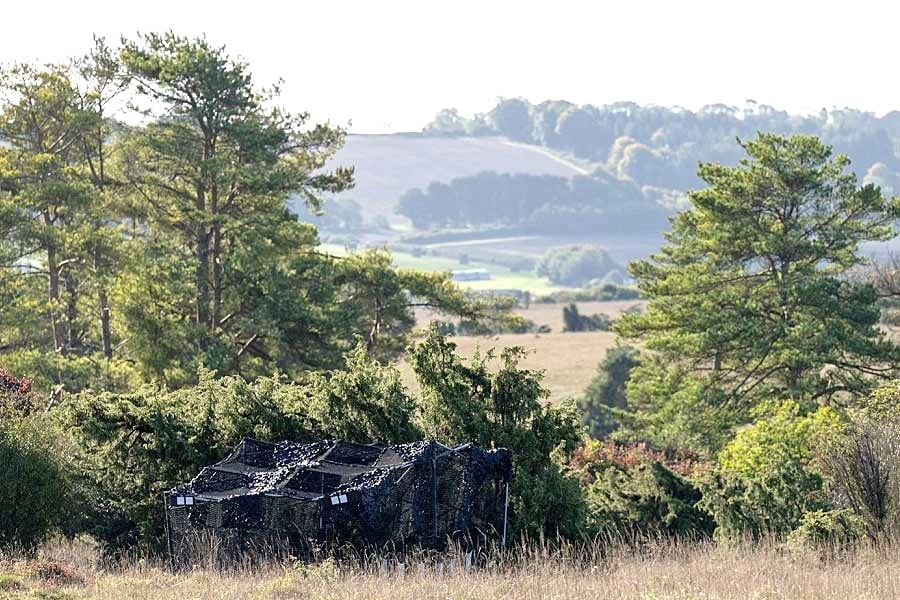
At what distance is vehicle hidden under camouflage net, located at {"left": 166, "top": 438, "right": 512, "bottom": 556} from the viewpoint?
1467 centimetres

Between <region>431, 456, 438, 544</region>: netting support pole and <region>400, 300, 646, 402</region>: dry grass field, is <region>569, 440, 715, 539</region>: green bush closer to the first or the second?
<region>431, 456, 438, 544</region>: netting support pole

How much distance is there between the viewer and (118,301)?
34969mm

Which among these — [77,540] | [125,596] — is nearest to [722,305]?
[77,540]

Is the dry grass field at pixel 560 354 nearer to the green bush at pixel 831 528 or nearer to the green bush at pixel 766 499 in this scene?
the green bush at pixel 766 499

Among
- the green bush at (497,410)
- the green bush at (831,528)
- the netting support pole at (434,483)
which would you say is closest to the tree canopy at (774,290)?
the green bush at (831,528)

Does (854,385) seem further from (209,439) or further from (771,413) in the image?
(209,439)

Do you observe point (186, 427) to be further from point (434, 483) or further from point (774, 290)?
point (774, 290)

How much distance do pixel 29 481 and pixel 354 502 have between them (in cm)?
466

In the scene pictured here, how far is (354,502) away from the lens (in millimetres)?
14602

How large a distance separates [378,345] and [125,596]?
89.4ft

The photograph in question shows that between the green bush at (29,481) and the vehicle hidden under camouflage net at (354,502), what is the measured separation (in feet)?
7.19

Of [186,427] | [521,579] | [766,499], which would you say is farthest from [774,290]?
[521,579]

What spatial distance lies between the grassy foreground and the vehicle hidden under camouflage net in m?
0.83

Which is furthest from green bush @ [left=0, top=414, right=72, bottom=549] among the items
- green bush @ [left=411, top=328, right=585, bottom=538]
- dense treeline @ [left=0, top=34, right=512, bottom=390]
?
dense treeline @ [left=0, top=34, right=512, bottom=390]
